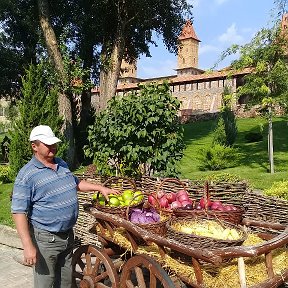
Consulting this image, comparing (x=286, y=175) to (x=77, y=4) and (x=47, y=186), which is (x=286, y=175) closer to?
(x=47, y=186)

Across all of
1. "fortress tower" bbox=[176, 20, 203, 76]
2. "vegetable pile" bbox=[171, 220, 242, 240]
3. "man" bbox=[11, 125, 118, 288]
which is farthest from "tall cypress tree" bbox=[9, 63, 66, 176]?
"fortress tower" bbox=[176, 20, 203, 76]

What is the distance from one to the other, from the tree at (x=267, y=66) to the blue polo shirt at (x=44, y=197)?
1186 cm

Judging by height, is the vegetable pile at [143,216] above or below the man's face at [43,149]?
below

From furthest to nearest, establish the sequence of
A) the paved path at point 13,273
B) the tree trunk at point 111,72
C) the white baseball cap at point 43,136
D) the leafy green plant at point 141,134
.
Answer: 1. the tree trunk at point 111,72
2. the leafy green plant at point 141,134
3. the paved path at point 13,273
4. the white baseball cap at point 43,136

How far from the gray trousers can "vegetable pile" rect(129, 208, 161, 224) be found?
697 millimetres

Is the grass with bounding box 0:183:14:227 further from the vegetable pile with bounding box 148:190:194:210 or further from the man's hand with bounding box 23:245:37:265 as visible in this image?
the man's hand with bounding box 23:245:37:265

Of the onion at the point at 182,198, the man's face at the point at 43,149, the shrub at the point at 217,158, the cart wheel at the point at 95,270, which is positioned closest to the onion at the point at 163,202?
the onion at the point at 182,198

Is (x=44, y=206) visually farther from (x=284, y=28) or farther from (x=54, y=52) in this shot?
(x=54, y=52)

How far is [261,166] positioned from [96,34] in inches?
399

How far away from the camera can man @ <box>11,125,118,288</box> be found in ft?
12.5

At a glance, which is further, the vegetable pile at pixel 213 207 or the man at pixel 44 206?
the vegetable pile at pixel 213 207

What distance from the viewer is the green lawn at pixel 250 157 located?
1457cm

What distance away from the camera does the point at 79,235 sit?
7.27 meters

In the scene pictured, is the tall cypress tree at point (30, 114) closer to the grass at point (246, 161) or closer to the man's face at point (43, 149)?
the grass at point (246, 161)
